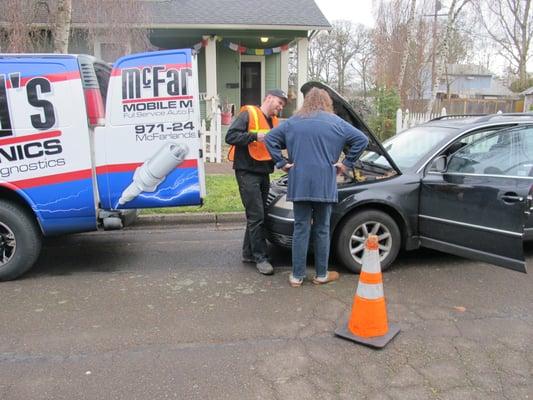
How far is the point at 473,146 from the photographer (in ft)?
15.9

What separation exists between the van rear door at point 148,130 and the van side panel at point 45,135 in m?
0.20

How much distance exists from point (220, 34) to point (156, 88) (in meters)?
12.7

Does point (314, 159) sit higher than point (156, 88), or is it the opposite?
point (156, 88)

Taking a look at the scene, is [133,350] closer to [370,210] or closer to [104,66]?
[370,210]

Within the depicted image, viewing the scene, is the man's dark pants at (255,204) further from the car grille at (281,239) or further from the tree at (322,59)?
the tree at (322,59)

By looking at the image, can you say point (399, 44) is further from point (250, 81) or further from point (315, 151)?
point (315, 151)

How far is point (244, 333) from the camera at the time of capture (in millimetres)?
3625

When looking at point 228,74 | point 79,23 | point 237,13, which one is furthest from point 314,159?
point 228,74

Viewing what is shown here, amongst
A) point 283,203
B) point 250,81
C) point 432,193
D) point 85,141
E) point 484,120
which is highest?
point 250,81

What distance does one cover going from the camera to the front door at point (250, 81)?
63.0ft

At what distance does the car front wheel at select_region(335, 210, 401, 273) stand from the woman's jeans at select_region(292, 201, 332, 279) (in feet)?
1.19

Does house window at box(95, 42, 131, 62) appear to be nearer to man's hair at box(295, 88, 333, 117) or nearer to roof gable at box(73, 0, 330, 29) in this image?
roof gable at box(73, 0, 330, 29)

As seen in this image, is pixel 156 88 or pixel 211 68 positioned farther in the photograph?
pixel 211 68

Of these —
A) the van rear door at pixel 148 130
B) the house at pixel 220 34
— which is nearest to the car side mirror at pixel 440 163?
the van rear door at pixel 148 130
